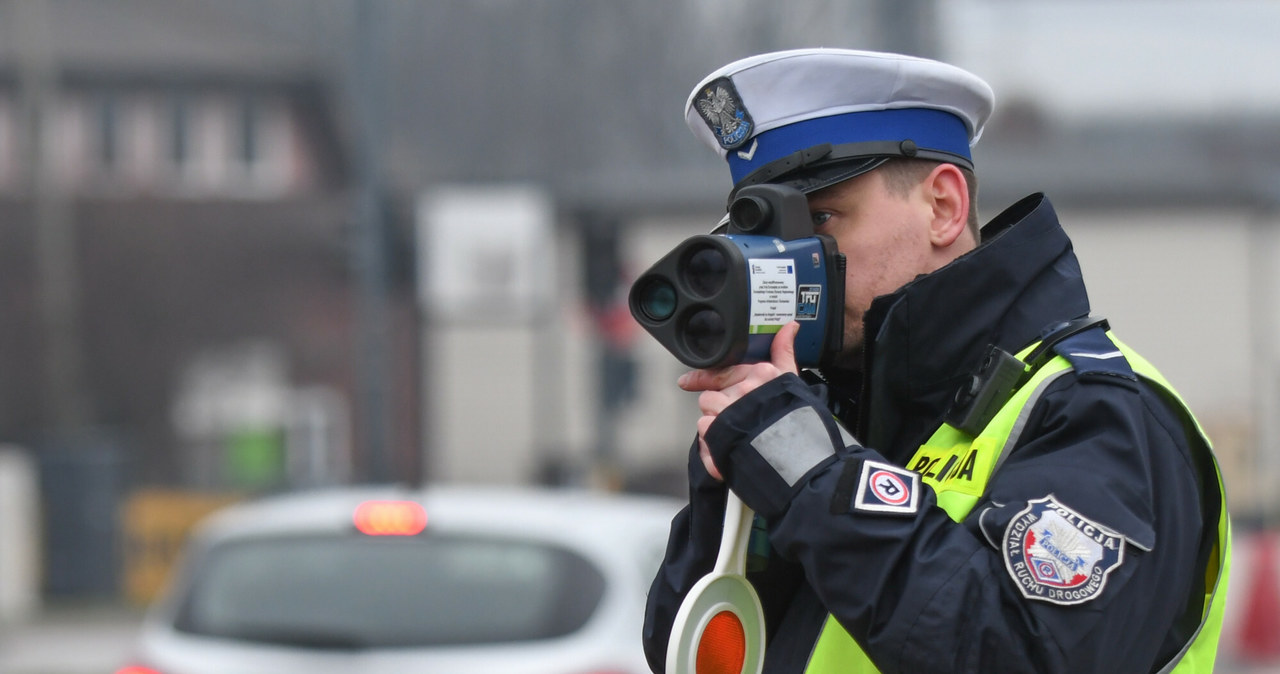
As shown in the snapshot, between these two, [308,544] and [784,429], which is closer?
[784,429]

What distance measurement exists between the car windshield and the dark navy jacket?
9.34 ft

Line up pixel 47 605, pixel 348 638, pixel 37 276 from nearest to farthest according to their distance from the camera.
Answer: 1. pixel 348 638
2. pixel 47 605
3. pixel 37 276

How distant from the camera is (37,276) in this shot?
25672 mm

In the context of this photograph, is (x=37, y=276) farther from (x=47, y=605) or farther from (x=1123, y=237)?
(x=1123, y=237)

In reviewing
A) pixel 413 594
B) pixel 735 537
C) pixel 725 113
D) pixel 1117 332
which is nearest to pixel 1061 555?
pixel 735 537

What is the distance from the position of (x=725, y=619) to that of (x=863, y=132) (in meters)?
0.55

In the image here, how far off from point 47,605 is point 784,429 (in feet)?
47.8

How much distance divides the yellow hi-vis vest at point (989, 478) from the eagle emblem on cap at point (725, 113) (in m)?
0.41

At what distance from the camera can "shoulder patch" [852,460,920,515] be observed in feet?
5.15

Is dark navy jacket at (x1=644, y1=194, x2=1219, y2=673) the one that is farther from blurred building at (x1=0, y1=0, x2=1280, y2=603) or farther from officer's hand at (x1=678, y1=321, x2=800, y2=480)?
blurred building at (x1=0, y1=0, x2=1280, y2=603)

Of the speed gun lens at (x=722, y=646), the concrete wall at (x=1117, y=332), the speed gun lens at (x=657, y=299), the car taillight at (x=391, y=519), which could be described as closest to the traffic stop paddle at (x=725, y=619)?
the speed gun lens at (x=722, y=646)

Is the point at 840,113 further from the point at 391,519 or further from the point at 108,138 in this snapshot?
the point at 108,138

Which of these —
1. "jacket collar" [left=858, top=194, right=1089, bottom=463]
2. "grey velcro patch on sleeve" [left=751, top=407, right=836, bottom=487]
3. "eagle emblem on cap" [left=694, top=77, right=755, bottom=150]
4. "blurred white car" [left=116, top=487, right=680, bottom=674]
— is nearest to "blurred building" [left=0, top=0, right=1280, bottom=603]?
"blurred white car" [left=116, top=487, right=680, bottom=674]

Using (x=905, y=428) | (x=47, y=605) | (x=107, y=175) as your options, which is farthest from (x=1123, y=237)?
(x=905, y=428)
